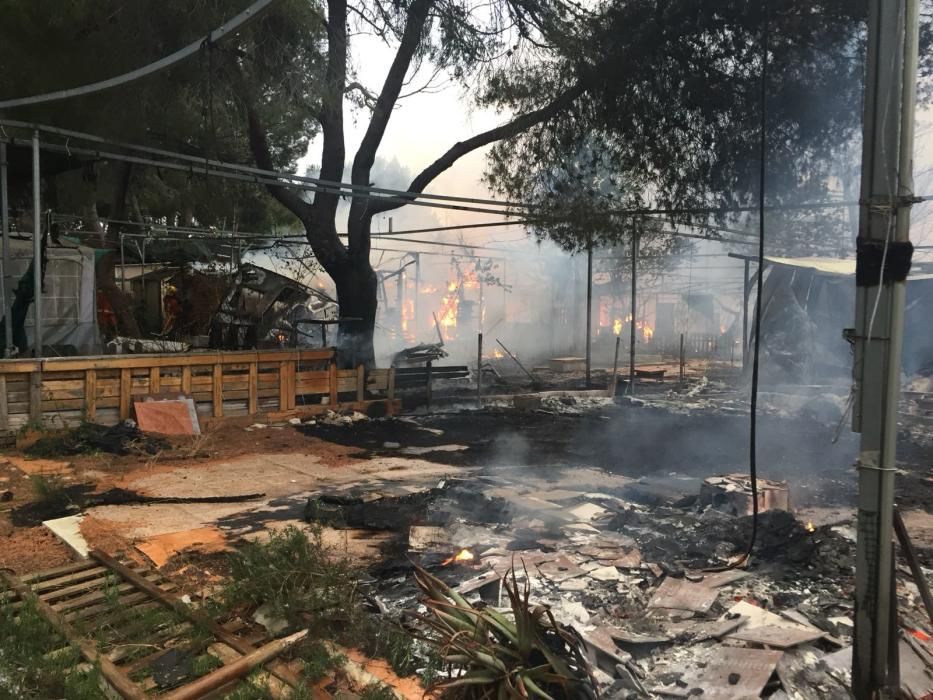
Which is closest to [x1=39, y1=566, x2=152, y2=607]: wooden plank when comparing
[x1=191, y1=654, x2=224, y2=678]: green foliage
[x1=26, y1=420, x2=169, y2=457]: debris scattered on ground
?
[x1=191, y1=654, x2=224, y2=678]: green foliage

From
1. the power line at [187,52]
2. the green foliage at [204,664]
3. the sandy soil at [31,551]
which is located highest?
the power line at [187,52]

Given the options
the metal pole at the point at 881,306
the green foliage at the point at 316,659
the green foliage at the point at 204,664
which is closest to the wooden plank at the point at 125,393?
the green foliage at the point at 204,664

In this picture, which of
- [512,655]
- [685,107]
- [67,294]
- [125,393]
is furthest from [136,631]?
[67,294]

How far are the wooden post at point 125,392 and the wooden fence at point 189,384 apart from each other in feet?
0.05

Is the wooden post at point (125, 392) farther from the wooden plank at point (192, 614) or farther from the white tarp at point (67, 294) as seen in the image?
the wooden plank at point (192, 614)

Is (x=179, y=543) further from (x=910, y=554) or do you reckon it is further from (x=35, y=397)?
(x=35, y=397)

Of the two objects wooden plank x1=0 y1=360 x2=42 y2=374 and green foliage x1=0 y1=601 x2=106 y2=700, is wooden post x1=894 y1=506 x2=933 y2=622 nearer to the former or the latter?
green foliage x1=0 y1=601 x2=106 y2=700

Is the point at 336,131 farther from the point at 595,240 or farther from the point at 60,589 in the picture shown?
the point at 60,589

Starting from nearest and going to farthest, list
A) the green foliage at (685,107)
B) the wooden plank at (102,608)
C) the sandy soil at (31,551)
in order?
the wooden plank at (102,608), the sandy soil at (31,551), the green foliage at (685,107)

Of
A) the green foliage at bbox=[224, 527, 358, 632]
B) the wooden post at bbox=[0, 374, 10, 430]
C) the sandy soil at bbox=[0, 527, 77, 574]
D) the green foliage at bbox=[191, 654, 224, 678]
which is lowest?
the sandy soil at bbox=[0, 527, 77, 574]

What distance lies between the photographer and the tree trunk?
14.5 m

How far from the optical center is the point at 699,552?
535cm

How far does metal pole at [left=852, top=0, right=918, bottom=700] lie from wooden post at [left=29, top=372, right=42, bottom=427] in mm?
10237

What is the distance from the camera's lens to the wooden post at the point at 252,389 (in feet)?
38.7
